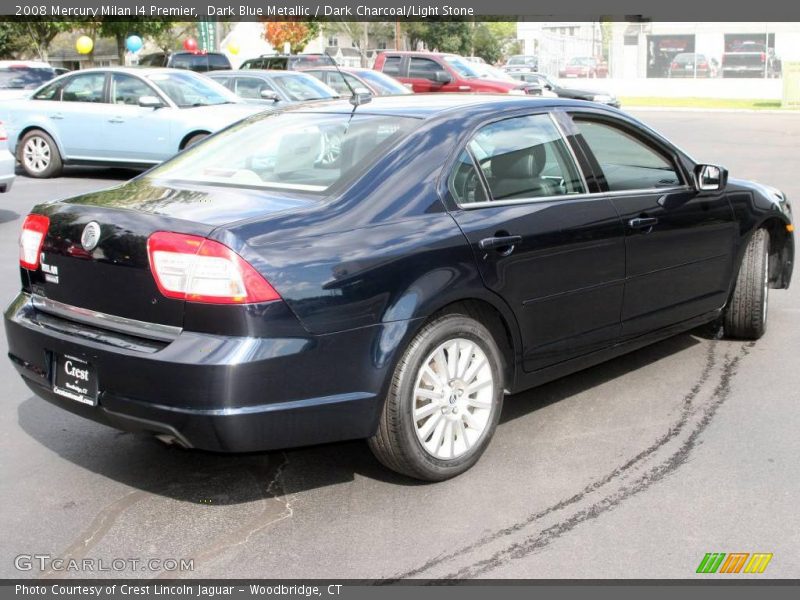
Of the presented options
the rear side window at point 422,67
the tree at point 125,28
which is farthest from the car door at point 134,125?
the tree at point 125,28

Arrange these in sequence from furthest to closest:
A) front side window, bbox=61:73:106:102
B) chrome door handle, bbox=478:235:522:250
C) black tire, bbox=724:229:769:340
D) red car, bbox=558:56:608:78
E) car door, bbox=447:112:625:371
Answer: red car, bbox=558:56:608:78 < front side window, bbox=61:73:106:102 < black tire, bbox=724:229:769:340 < car door, bbox=447:112:625:371 < chrome door handle, bbox=478:235:522:250

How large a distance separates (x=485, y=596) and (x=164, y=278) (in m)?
1.65

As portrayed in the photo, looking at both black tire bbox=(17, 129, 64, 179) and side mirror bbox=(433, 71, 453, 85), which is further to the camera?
side mirror bbox=(433, 71, 453, 85)

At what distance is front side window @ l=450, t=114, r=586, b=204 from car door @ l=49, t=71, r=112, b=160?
1120 centimetres

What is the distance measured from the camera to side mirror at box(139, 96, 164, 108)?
14578 millimetres

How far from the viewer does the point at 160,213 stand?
4109 millimetres

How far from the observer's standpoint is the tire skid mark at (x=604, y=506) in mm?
3758

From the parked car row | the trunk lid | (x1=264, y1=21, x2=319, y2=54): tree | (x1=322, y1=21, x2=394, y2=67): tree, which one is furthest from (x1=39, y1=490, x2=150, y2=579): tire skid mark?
(x1=322, y1=21, x2=394, y2=67): tree

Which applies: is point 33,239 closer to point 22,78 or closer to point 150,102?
point 150,102

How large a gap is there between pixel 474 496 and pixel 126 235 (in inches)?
70.3

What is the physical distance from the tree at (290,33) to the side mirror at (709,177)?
180ft

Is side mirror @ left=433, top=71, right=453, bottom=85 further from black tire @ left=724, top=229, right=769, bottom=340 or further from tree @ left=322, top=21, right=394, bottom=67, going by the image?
tree @ left=322, top=21, right=394, bottom=67

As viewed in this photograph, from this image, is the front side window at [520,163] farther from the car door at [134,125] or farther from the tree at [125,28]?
the tree at [125,28]

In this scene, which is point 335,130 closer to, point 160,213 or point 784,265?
point 160,213
